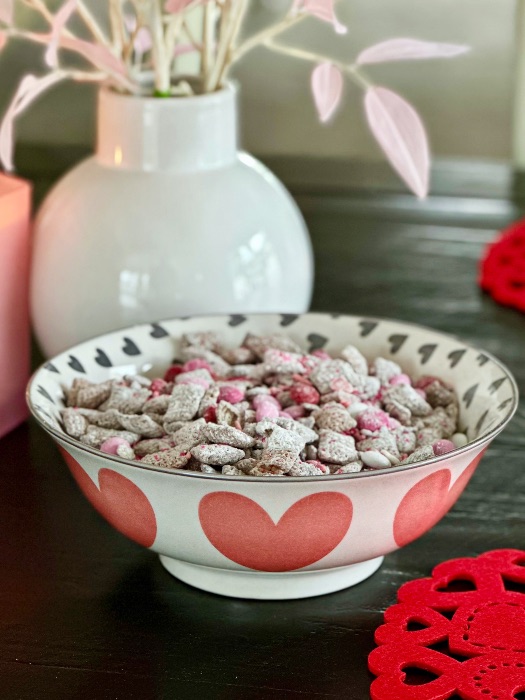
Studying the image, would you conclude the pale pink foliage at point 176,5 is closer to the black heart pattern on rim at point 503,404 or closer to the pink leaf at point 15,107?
→ the pink leaf at point 15,107

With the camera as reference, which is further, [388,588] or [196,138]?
[196,138]

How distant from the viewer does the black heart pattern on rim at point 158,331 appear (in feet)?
2.13

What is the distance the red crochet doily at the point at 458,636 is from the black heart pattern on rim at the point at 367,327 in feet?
0.57

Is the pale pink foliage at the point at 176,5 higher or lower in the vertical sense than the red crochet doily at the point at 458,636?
higher

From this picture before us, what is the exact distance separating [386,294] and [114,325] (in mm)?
314

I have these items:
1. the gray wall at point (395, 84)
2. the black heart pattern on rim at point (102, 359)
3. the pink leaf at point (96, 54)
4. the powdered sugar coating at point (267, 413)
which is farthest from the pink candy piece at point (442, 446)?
the gray wall at point (395, 84)

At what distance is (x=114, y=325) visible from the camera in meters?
0.70

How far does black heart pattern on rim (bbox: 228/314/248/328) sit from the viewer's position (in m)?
0.67

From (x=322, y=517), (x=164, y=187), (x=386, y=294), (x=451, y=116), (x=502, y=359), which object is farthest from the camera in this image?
(x=451, y=116)

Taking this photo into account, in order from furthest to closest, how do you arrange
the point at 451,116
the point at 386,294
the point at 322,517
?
the point at 451,116 < the point at 386,294 < the point at 322,517

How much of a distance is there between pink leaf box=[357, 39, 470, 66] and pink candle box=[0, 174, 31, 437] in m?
0.24

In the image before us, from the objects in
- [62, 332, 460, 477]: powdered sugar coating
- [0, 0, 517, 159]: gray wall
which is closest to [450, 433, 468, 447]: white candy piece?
[62, 332, 460, 477]: powdered sugar coating

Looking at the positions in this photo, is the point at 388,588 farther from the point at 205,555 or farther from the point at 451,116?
the point at 451,116

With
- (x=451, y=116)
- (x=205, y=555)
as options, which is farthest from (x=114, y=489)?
(x=451, y=116)
